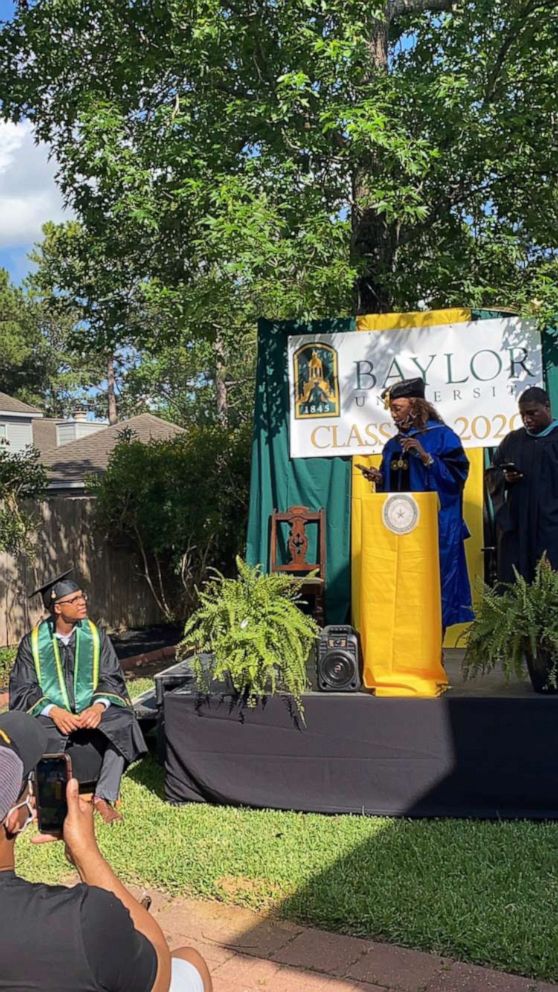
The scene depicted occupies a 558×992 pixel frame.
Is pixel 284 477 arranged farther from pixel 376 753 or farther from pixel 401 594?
pixel 376 753

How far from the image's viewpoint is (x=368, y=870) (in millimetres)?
3812

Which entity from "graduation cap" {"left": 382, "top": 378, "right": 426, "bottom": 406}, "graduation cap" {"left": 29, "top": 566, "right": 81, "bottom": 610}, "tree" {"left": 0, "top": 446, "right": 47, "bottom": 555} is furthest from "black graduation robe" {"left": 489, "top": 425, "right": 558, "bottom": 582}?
"tree" {"left": 0, "top": 446, "right": 47, "bottom": 555}

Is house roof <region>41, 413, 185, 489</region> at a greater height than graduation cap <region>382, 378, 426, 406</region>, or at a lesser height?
greater

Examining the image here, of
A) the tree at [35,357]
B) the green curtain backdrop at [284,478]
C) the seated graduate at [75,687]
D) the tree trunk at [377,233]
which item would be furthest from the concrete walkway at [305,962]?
the tree at [35,357]

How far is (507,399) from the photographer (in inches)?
265

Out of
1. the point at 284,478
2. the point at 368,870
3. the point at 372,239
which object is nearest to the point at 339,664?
the point at 368,870

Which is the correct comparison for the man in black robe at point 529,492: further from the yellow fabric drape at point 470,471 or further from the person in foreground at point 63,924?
the person in foreground at point 63,924

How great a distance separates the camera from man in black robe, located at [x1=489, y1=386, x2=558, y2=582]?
5.41 metres

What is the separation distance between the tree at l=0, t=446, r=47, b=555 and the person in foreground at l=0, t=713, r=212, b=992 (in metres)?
7.28

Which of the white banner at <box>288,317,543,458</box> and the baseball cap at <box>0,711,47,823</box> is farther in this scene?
the white banner at <box>288,317,543,458</box>

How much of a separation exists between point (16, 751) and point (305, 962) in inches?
72.0

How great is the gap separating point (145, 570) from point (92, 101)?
5.55 m

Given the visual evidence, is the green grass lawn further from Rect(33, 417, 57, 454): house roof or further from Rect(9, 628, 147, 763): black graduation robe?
Rect(33, 417, 57, 454): house roof

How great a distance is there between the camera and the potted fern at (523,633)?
168 inches
